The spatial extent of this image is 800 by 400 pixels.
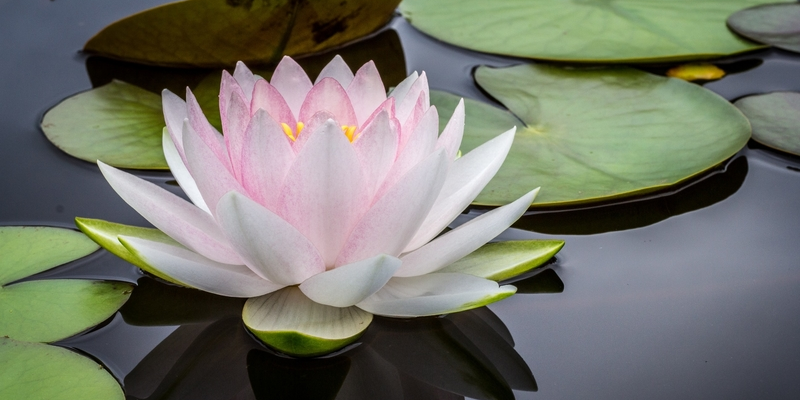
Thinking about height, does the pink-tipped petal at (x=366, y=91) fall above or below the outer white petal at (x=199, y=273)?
above

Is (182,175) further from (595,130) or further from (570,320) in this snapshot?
(595,130)

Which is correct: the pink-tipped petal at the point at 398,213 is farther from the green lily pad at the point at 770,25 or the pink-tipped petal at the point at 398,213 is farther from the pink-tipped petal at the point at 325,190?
the green lily pad at the point at 770,25

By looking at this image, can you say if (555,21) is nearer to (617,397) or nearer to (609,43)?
(609,43)

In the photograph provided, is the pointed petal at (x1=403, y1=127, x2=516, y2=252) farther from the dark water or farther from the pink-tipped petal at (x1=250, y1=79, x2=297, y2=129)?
the pink-tipped petal at (x1=250, y1=79, x2=297, y2=129)

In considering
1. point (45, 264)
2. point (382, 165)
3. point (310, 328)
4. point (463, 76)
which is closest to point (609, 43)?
point (463, 76)

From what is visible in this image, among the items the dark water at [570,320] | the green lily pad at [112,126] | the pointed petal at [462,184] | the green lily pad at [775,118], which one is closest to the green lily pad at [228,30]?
the green lily pad at [112,126]

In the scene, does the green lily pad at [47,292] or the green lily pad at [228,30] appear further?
the green lily pad at [228,30]
